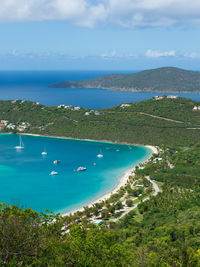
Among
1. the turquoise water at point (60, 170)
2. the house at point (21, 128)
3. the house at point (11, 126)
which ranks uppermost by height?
the house at point (11, 126)

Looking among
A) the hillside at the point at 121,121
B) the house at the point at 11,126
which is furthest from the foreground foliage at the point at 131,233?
the house at the point at 11,126

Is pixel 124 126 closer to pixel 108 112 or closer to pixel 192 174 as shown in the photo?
pixel 108 112

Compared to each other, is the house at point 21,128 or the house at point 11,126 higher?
the house at point 11,126

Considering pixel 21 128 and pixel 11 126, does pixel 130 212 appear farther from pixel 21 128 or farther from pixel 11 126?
pixel 11 126

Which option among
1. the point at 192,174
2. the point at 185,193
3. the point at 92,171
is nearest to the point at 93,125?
the point at 92,171

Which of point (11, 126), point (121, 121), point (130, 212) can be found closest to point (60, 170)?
point (130, 212)

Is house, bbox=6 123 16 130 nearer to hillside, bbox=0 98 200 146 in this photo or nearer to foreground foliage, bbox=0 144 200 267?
hillside, bbox=0 98 200 146

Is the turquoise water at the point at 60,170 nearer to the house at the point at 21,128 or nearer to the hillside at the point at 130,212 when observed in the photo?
the hillside at the point at 130,212

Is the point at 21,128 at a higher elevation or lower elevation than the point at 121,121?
lower
